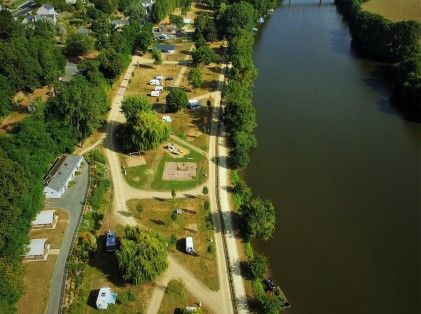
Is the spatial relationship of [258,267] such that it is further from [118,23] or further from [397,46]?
[118,23]

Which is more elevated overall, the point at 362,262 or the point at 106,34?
the point at 106,34

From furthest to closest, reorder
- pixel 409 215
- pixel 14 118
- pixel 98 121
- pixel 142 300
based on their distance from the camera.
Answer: pixel 14 118, pixel 98 121, pixel 409 215, pixel 142 300

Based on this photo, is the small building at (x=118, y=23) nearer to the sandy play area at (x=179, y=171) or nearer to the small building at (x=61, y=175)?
the small building at (x=61, y=175)

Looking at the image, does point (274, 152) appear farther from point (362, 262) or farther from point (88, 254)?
point (88, 254)

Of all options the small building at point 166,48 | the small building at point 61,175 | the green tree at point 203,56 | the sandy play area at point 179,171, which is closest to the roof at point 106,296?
the small building at point 61,175

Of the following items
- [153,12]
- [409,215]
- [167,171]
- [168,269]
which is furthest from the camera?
[153,12]

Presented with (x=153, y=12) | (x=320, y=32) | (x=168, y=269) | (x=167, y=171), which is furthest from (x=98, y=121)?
(x=320, y=32)
